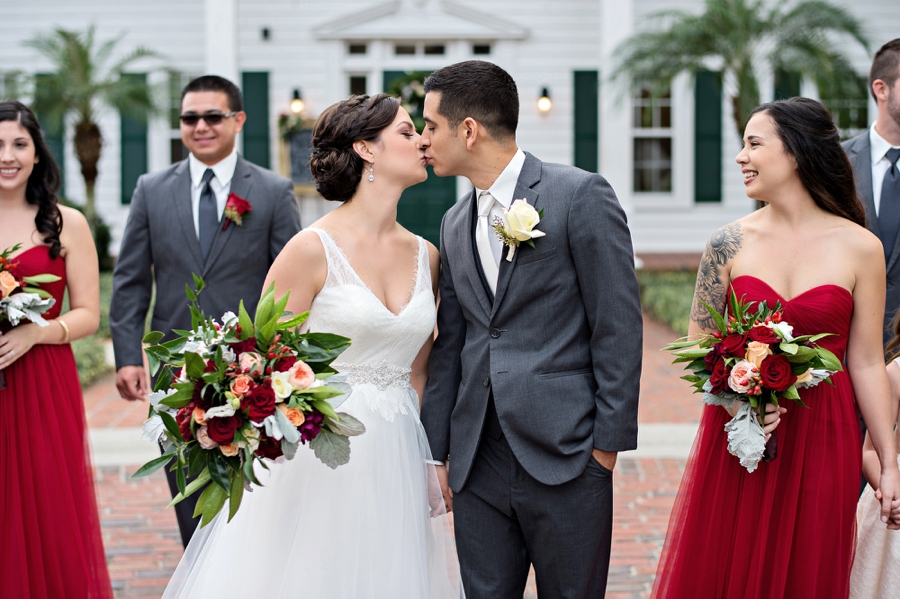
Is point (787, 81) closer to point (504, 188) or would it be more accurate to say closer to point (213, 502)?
point (504, 188)

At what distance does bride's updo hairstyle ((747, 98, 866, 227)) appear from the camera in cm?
336

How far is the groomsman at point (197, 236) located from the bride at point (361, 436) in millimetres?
1378

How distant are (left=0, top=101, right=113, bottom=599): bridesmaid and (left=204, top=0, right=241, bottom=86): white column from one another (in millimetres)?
11022

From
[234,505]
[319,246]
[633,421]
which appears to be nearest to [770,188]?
[633,421]

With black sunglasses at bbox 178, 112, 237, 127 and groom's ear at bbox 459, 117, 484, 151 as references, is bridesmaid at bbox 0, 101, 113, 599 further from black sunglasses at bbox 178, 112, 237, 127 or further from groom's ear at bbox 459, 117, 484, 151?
groom's ear at bbox 459, 117, 484, 151

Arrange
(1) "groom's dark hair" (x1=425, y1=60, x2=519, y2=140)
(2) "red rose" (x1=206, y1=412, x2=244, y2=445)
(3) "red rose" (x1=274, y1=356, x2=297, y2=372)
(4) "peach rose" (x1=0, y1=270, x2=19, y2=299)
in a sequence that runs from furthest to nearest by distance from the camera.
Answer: (4) "peach rose" (x1=0, y1=270, x2=19, y2=299), (1) "groom's dark hair" (x1=425, y1=60, x2=519, y2=140), (3) "red rose" (x1=274, y1=356, x2=297, y2=372), (2) "red rose" (x1=206, y1=412, x2=244, y2=445)

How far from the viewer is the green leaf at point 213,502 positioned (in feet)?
9.17

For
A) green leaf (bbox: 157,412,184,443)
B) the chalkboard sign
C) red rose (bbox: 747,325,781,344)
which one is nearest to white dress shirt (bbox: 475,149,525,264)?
red rose (bbox: 747,325,781,344)

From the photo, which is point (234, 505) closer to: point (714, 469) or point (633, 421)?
point (633, 421)

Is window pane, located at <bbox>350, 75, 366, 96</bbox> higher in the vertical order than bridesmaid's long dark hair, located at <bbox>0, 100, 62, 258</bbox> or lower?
higher

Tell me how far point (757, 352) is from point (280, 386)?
1.58 metres

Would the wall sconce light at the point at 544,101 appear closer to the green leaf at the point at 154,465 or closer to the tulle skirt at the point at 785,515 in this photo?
the tulle skirt at the point at 785,515

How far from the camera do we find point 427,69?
16.0 m

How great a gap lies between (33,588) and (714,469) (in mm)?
2873
